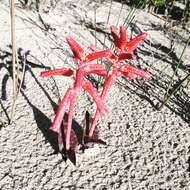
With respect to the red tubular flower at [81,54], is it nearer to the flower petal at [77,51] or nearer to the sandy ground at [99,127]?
the flower petal at [77,51]

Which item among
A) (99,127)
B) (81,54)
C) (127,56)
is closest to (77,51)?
(81,54)

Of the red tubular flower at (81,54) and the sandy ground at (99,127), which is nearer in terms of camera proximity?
the red tubular flower at (81,54)

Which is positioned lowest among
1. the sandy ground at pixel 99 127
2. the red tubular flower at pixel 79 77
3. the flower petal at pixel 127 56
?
the sandy ground at pixel 99 127

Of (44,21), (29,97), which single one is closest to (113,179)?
(29,97)

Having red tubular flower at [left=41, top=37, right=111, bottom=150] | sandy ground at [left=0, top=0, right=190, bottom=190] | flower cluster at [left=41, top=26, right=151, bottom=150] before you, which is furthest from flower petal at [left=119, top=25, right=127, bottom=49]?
sandy ground at [left=0, top=0, right=190, bottom=190]

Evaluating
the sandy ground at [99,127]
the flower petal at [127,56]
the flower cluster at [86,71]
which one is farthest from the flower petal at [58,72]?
the sandy ground at [99,127]

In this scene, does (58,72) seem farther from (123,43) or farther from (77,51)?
(123,43)

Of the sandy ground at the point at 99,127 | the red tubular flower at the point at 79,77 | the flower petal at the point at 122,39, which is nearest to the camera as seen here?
the red tubular flower at the point at 79,77

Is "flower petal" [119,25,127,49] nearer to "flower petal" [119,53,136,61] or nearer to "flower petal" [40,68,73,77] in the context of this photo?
"flower petal" [119,53,136,61]
